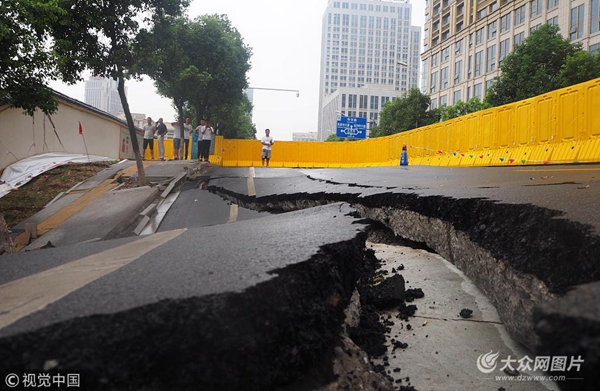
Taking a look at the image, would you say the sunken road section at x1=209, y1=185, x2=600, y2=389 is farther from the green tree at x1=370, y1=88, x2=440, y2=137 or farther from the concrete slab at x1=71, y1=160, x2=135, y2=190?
the green tree at x1=370, y1=88, x2=440, y2=137

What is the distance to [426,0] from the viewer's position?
6234 centimetres

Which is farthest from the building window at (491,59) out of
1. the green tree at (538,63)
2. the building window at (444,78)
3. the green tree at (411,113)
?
the green tree at (538,63)

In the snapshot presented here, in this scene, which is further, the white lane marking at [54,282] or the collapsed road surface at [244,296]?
the white lane marking at [54,282]

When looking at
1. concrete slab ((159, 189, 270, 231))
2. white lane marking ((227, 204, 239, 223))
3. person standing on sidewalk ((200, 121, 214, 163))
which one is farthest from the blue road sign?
white lane marking ((227, 204, 239, 223))

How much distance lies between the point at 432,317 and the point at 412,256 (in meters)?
1.11

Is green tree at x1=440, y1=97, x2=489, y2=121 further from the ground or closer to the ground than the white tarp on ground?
further from the ground

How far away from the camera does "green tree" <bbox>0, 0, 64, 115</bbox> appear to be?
6062 millimetres

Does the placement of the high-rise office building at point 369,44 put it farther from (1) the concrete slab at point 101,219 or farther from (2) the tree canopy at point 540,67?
(1) the concrete slab at point 101,219

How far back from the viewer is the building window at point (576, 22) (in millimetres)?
32688

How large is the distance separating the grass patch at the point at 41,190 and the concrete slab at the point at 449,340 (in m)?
8.36

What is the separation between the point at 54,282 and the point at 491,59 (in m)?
51.3

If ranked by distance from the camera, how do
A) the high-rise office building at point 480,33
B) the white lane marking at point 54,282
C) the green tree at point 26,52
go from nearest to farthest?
the white lane marking at point 54,282 → the green tree at point 26,52 → the high-rise office building at point 480,33

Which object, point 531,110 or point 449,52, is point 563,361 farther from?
point 449,52

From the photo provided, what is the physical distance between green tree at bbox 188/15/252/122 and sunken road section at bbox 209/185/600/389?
18.8m
